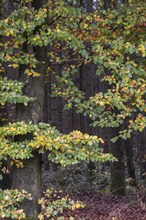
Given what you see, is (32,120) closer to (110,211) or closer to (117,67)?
(117,67)

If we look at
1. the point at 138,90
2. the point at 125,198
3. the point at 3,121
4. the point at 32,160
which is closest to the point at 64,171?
the point at 125,198

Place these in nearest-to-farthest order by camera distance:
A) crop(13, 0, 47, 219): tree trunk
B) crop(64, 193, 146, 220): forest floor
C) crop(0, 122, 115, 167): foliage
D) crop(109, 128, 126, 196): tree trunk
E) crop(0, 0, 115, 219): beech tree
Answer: crop(0, 122, 115, 167): foliage → crop(0, 0, 115, 219): beech tree → crop(13, 0, 47, 219): tree trunk → crop(64, 193, 146, 220): forest floor → crop(109, 128, 126, 196): tree trunk

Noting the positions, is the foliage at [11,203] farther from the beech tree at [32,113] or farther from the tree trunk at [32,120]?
the tree trunk at [32,120]

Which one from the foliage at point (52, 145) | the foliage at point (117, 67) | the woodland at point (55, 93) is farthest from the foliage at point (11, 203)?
the foliage at point (117, 67)

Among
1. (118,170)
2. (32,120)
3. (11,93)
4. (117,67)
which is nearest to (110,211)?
(32,120)

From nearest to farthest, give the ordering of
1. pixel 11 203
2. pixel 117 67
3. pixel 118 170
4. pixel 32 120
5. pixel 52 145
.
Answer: pixel 52 145 → pixel 11 203 → pixel 32 120 → pixel 117 67 → pixel 118 170

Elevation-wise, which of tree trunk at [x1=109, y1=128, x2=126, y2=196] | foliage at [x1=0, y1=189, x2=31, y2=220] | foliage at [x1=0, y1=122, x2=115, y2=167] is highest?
tree trunk at [x1=109, y1=128, x2=126, y2=196]

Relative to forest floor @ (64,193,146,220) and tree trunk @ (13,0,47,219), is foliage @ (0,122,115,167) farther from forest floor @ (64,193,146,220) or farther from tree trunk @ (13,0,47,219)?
forest floor @ (64,193,146,220)

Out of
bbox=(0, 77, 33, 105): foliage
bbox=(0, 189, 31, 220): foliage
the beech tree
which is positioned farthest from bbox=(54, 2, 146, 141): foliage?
bbox=(0, 189, 31, 220): foliage

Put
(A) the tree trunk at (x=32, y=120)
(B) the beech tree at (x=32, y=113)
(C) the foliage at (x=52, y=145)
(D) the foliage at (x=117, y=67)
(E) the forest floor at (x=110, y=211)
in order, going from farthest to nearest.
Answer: (E) the forest floor at (x=110, y=211) < (A) the tree trunk at (x=32, y=120) < (D) the foliage at (x=117, y=67) < (B) the beech tree at (x=32, y=113) < (C) the foliage at (x=52, y=145)

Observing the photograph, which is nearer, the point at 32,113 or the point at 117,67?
the point at 32,113

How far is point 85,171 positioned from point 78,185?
4838 millimetres

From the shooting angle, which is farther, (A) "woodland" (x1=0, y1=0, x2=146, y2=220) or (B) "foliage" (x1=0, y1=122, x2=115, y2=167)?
(A) "woodland" (x1=0, y1=0, x2=146, y2=220)

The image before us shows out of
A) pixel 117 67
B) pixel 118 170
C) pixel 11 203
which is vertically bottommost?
pixel 11 203
